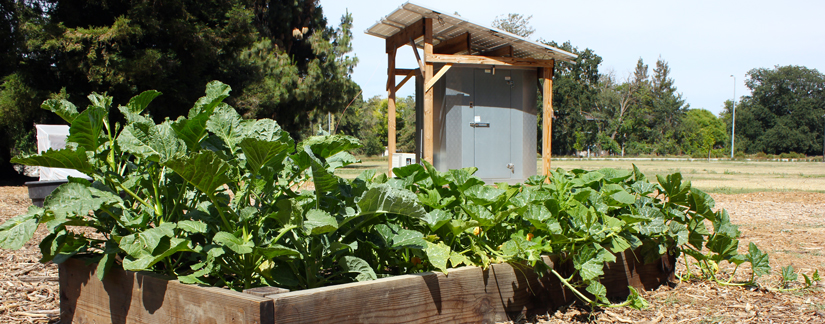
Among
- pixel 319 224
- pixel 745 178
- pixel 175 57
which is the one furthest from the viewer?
pixel 745 178

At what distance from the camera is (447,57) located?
19.9ft

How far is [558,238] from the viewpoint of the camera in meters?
1.73

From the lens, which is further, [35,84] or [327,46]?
[327,46]

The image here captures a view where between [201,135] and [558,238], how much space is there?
1204mm

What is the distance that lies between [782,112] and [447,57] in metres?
76.0

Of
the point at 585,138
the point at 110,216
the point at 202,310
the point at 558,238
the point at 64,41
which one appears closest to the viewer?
the point at 202,310

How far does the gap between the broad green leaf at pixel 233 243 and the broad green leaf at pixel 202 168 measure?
0.43 feet

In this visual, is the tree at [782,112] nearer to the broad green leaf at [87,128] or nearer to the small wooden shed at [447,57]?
the small wooden shed at [447,57]

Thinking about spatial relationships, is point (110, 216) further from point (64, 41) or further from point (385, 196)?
point (64, 41)

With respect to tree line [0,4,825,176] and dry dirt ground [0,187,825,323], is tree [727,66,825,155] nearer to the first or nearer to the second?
tree line [0,4,825,176]

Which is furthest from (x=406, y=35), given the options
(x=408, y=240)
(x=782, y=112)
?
(x=782, y=112)

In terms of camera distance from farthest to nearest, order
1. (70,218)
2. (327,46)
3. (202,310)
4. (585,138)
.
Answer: (585,138) < (327,46) < (70,218) < (202,310)

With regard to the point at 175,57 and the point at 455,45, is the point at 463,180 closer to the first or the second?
the point at 455,45

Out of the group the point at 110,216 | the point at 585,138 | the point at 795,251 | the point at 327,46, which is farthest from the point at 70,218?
the point at 585,138
